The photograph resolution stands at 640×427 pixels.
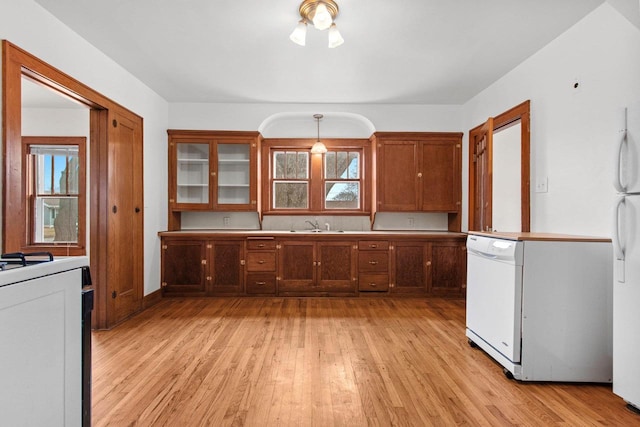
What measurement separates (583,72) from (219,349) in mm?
3629

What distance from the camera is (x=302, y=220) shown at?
16.5 feet

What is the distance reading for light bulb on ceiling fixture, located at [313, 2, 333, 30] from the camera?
2.27 meters

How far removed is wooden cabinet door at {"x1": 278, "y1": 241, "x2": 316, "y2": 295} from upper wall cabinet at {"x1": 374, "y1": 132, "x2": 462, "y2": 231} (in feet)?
3.96

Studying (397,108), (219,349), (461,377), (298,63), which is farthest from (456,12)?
(219,349)

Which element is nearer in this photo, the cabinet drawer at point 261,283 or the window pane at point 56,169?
the cabinet drawer at point 261,283

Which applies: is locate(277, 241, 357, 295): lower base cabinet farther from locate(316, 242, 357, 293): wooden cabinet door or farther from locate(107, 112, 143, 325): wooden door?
locate(107, 112, 143, 325): wooden door

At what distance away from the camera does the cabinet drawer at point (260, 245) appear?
172 inches

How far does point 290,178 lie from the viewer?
504 centimetres

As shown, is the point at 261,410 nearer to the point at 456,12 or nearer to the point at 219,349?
the point at 219,349

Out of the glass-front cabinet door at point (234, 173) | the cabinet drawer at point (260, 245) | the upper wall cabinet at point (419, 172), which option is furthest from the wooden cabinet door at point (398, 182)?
the glass-front cabinet door at point (234, 173)

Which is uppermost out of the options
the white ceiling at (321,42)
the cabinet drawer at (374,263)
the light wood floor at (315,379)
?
the white ceiling at (321,42)

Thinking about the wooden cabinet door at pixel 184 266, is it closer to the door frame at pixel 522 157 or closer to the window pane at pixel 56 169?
the window pane at pixel 56 169

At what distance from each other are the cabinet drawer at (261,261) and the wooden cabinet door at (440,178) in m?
2.23

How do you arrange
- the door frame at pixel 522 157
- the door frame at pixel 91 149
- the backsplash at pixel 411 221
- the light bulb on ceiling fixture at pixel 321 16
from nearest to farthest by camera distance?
the door frame at pixel 91 149
the light bulb on ceiling fixture at pixel 321 16
the door frame at pixel 522 157
the backsplash at pixel 411 221
